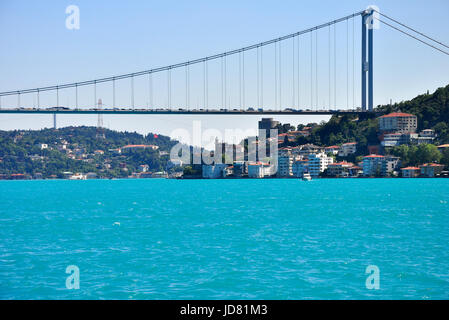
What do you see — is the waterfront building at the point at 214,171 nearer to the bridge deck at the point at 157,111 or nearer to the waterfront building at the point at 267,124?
the waterfront building at the point at 267,124

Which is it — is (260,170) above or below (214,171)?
above

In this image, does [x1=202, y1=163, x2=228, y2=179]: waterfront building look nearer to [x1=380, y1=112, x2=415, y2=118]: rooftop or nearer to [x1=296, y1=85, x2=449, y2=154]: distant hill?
[x1=296, y1=85, x2=449, y2=154]: distant hill

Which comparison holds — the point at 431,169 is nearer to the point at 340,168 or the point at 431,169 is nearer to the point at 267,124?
the point at 340,168

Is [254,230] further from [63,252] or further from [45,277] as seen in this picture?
[45,277]

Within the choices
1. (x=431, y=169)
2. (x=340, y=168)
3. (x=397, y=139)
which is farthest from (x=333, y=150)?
(x=431, y=169)

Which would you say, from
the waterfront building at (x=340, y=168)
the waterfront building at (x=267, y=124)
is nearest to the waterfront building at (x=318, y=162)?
the waterfront building at (x=340, y=168)

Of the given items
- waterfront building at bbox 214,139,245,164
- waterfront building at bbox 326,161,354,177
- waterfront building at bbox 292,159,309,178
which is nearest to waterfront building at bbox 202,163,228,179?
waterfront building at bbox 214,139,245,164
